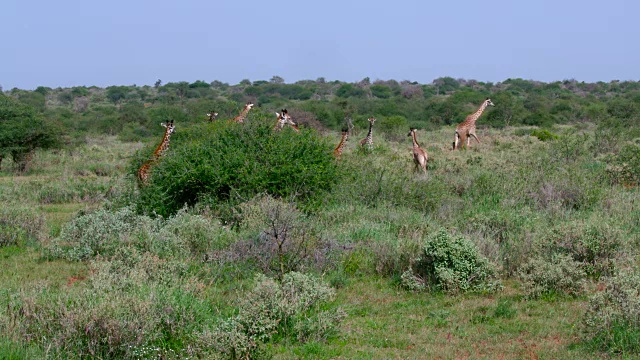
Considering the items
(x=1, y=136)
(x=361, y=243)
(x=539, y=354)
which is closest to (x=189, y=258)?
(x=361, y=243)

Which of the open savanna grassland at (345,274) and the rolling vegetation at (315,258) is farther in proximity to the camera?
the rolling vegetation at (315,258)

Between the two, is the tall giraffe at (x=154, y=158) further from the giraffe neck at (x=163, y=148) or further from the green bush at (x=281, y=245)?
the green bush at (x=281, y=245)

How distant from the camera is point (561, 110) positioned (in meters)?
45.5

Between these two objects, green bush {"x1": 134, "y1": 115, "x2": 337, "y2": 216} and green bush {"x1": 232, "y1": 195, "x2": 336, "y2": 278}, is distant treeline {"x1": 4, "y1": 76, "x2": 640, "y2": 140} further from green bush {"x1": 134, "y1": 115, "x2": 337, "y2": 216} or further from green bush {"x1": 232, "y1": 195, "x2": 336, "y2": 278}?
green bush {"x1": 232, "y1": 195, "x2": 336, "y2": 278}

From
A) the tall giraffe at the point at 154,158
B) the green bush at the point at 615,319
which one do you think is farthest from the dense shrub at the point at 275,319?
the tall giraffe at the point at 154,158

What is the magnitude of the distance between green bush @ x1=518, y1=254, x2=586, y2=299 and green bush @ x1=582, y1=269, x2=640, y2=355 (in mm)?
1281

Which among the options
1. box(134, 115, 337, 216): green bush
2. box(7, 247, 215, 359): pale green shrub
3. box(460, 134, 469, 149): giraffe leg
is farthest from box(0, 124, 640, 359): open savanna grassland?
box(460, 134, 469, 149): giraffe leg

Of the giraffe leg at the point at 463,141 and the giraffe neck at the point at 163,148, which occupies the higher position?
the giraffe leg at the point at 463,141

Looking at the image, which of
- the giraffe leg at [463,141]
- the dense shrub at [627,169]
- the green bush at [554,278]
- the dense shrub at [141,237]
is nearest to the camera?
the green bush at [554,278]

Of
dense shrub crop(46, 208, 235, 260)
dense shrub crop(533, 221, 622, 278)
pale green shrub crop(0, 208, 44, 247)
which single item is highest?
dense shrub crop(533, 221, 622, 278)

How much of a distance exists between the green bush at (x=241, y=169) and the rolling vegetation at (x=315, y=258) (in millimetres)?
37

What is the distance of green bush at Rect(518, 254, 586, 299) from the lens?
327 inches

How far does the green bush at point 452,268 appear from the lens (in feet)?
28.1

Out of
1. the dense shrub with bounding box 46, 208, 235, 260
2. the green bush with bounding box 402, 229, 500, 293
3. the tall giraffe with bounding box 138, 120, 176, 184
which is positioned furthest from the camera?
the tall giraffe with bounding box 138, 120, 176, 184
